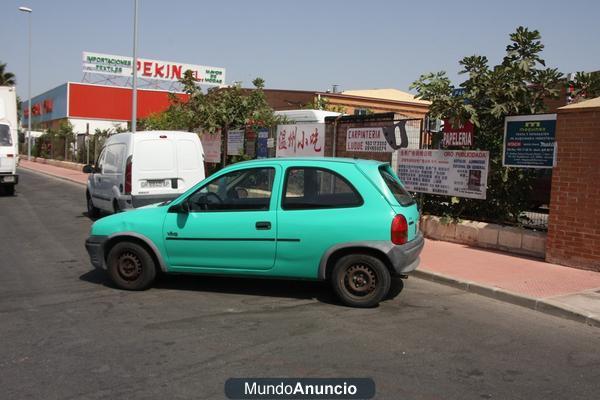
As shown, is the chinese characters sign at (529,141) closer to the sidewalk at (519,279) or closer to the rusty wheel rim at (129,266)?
the sidewalk at (519,279)

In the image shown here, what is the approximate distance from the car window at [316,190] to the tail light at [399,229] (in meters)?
0.42

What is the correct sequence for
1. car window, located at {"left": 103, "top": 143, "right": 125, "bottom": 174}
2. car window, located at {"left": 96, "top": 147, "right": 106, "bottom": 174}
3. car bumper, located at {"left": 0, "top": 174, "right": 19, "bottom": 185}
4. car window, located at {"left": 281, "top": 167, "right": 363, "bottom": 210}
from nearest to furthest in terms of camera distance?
1. car window, located at {"left": 281, "top": 167, "right": 363, "bottom": 210}
2. car window, located at {"left": 103, "top": 143, "right": 125, "bottom": 174}
3. car window, located at {"left": 96, "top": 147, "right": 106, "bottom": 174}
4. car bumper, located at {"left": 0, "top": 174, "right": 19, "bottom": 185}

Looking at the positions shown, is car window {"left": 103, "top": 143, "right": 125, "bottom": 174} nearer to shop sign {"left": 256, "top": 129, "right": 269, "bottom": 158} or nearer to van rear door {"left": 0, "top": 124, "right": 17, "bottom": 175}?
shop sign {"left": 256, "top": 129, "right": 269, "bottom": 158}

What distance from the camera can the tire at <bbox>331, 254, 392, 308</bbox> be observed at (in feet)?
19.5

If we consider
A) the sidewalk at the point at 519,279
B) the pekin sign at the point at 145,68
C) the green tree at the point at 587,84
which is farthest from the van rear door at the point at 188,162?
the pekin sign at the point at 145,68

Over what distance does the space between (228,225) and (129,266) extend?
1385 mm

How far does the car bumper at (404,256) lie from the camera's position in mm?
5840

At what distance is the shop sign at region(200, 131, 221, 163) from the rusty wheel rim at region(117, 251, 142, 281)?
453 inches

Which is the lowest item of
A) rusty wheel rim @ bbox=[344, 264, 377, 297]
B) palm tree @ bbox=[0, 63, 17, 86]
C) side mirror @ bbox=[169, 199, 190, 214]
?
rusty wheel rim @ bbox=[344, 264, 377, 297]

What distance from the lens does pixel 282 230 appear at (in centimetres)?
602

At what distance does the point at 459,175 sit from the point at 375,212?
4.56m

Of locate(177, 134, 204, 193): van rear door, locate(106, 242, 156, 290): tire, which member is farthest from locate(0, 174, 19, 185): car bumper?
locate(106, 242, 156, 290): tire

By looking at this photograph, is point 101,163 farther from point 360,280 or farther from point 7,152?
point 360,280

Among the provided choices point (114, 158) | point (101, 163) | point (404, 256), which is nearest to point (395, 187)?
point (404, 256)
